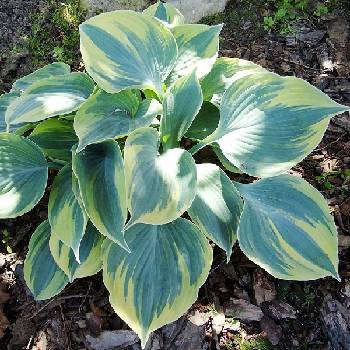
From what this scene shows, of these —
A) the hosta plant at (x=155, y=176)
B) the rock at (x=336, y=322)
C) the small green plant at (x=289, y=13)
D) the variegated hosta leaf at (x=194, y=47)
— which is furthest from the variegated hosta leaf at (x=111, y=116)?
the small green plant at (x=289, y=13)

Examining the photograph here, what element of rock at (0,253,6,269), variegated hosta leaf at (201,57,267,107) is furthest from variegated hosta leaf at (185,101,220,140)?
rock at (0,253,6,269)

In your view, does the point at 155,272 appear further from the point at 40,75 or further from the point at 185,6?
the point at 185,6

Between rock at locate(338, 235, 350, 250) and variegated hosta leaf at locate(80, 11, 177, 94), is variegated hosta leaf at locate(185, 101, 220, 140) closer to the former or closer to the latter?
variegated hosta leaf at locate(80, 11, 177, 94)

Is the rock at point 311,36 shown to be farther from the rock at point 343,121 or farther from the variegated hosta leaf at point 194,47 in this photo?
the variegated hosta leaf at point 194,47

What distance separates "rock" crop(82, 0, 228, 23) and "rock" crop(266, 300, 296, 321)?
1.69 metres

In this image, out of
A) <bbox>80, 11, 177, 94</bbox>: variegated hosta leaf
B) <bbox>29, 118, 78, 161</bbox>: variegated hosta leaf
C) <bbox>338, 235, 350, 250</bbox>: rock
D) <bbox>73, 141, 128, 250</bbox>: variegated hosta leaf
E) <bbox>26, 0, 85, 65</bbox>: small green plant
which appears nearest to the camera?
<bbox>73, 141, 128, 250</bbox>: variegated hosta leaf

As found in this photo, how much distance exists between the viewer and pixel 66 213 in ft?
6.22

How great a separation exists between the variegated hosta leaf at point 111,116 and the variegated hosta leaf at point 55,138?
0.97 ft

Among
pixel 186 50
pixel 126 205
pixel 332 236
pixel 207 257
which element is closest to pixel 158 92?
pixel 186 50

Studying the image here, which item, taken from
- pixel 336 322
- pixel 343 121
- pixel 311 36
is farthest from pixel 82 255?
pixel 311 36

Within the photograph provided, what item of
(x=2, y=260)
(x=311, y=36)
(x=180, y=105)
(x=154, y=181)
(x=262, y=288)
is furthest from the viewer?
(x=311, y=36)

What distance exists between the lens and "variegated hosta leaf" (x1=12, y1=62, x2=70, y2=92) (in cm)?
228

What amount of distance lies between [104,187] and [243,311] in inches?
30.9

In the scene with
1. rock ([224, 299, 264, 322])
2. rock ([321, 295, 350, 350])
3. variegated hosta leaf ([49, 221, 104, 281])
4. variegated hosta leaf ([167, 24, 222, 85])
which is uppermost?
variegated hosta leaf ([167, 24, 222, 85])
